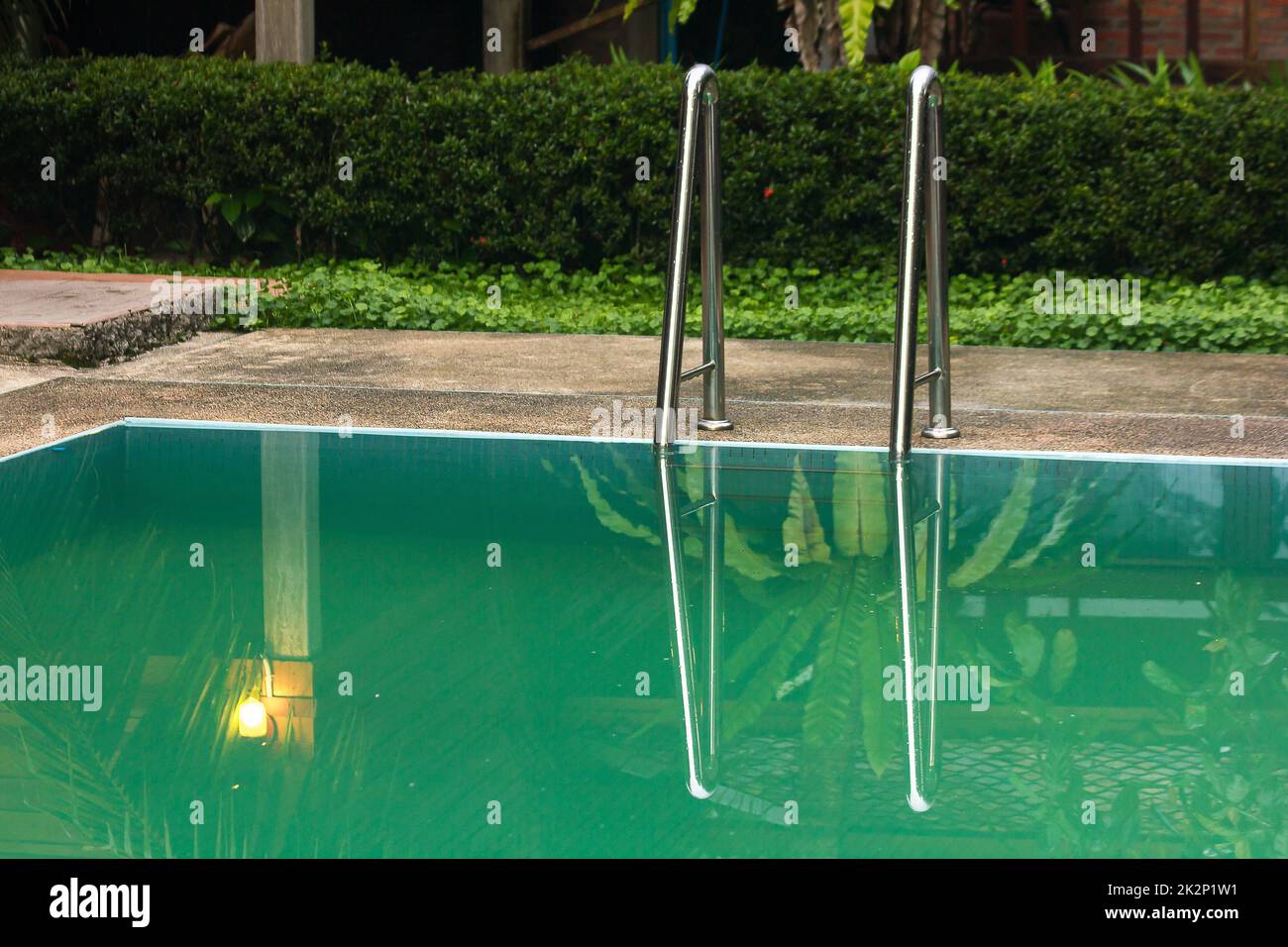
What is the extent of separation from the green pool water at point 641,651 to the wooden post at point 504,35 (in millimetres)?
7874

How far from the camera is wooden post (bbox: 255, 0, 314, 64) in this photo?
35.5ft

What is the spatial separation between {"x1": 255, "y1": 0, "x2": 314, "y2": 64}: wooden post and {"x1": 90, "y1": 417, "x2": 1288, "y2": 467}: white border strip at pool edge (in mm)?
5501

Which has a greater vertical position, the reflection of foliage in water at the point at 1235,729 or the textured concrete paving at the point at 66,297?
the textured concrete paving at the point at 66,297

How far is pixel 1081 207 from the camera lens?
9.45 m

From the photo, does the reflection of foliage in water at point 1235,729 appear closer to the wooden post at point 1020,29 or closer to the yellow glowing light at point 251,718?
the yellow glowing light at point 251,718

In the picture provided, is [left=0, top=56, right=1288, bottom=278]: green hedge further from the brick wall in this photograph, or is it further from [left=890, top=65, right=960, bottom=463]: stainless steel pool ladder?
[left=890, top=65, right=960, bottom=463]: stainless steel pool ladder

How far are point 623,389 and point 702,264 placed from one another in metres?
0.84

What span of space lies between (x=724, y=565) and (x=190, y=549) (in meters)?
1.40

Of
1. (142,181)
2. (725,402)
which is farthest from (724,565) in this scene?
(142,181)

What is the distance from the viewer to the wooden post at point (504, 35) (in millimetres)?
12844

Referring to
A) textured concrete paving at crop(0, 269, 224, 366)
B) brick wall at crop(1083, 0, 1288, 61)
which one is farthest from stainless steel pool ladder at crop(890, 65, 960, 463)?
brick wall at crop(1083, 0, 1288, 61)

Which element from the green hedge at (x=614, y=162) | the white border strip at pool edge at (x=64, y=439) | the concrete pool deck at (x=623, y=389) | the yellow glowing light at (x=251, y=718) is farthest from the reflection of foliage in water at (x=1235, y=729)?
the green hedge at (x=614, y=162)

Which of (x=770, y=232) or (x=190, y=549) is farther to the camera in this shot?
(x=770, y=232)

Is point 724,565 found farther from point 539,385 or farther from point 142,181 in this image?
point 142,181
